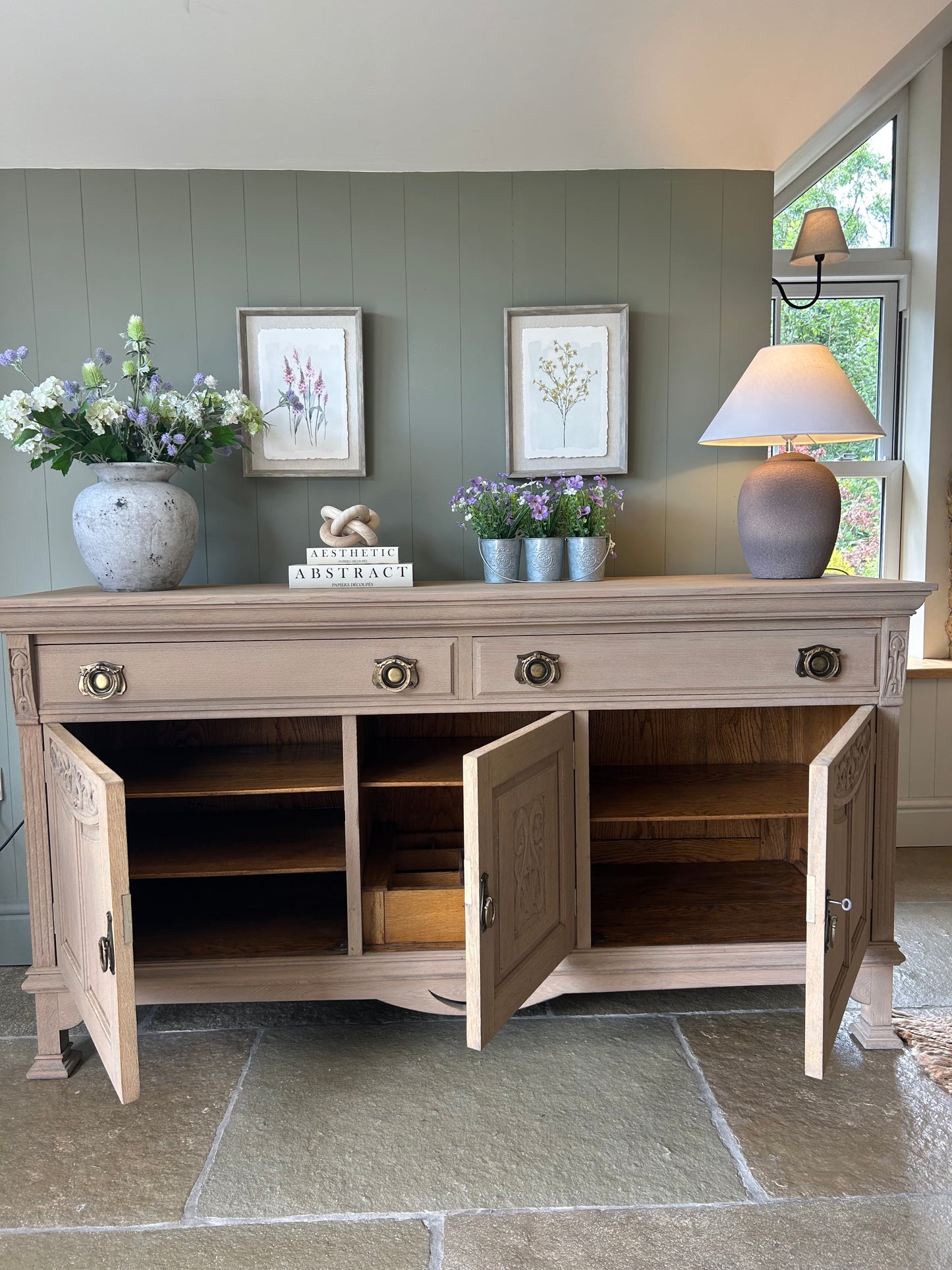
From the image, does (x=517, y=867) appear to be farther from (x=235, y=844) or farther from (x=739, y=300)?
(x=739, y=300)

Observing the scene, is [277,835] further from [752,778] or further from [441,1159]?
[752,778]

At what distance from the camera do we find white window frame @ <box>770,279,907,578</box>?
3207 millimetres

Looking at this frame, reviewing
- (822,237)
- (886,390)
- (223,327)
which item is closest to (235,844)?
(223,327)

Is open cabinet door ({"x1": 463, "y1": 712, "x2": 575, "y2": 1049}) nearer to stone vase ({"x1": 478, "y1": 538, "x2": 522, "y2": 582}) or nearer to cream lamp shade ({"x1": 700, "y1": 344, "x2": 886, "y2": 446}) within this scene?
stone vase ({"x1": 478, "y1": 538, "x2": 522, "y2": 582})

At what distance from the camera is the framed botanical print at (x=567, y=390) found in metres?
2.30

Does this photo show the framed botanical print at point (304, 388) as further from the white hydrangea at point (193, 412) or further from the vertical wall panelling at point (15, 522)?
the vertical wall panelling at point (15, 522)

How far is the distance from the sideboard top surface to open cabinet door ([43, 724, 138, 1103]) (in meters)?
0.26

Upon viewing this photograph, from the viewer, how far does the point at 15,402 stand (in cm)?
186

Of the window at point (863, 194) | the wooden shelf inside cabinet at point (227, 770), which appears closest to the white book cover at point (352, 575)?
the wooden shelf inside cabinet at point (227, 770)

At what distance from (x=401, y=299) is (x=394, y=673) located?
105 centimetres

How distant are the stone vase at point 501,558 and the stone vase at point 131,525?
678 mm

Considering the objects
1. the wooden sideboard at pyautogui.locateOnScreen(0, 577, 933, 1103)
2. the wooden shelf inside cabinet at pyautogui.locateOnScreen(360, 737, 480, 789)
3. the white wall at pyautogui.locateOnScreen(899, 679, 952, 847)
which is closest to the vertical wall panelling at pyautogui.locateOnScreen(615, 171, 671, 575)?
the wooden sideboard at pyautogui.locateOnScreen(0, 577, 933, 1103)

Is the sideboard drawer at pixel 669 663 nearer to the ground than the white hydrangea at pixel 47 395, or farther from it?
nearer to the ground

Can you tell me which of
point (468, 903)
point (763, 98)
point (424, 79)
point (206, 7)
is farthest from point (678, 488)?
point (206, 7)
